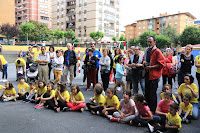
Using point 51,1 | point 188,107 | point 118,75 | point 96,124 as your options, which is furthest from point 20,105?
point 51,1

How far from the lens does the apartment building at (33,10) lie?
7725cm

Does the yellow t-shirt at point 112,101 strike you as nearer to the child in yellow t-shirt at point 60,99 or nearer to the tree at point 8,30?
the child in yellow t-shirt at point 60,99

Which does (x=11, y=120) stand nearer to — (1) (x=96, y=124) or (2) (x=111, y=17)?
(1) (x=96, y=124)

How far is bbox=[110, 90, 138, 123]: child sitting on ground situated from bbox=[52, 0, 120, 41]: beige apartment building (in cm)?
5954

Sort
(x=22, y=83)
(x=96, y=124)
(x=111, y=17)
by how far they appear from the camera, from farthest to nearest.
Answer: (x=111, y=17) < (x=22, y=83) < (x=96, y=124)

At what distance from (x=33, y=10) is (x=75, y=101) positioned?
80438mm

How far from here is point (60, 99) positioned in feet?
19.0

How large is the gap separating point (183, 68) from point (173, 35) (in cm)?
5945

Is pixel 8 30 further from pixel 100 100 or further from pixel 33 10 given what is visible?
pixel 100 100

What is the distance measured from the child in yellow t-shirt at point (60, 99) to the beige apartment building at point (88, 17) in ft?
192

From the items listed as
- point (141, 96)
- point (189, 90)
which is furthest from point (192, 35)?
point (141, 96)

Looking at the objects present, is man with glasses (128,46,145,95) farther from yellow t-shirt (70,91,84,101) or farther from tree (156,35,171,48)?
tree (156,35,171,48)

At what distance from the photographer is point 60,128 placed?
13.8 ft

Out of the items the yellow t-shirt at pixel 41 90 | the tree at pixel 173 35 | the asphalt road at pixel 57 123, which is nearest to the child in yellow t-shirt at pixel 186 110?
the asphalt road at pixel 57 123
